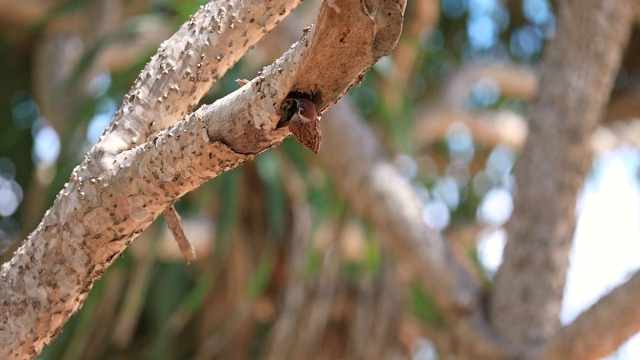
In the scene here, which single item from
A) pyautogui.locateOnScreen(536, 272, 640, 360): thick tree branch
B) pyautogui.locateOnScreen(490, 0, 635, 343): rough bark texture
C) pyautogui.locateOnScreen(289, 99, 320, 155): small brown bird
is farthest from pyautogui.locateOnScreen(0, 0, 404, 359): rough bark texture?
pyautogui.locateOnScreen(490, 0, 635, 343): rough bark texture

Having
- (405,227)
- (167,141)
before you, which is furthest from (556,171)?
(167,141)

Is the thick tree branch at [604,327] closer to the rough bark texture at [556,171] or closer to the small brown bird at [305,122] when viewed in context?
the rough bark texture at [556,171]

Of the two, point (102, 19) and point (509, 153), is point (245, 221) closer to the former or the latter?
point (102, 19)

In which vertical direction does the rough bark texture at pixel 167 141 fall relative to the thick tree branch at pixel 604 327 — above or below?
above

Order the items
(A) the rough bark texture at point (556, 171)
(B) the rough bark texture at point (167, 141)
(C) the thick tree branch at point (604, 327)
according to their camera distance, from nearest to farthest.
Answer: (B) the rough bark texture at point (167, 141) < (C) the thick tree branch at point (604, 327) < (A) the rough bark texture at point (556, 171)

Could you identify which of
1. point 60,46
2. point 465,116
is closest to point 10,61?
point 60,46

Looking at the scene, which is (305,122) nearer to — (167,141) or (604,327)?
(167,141)

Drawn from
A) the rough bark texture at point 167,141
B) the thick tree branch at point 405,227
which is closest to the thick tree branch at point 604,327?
the thick tree branch at point 405,227
